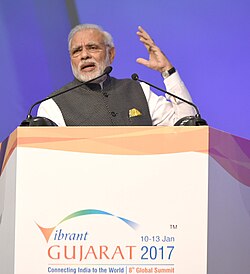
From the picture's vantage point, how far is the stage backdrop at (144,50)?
3.57m

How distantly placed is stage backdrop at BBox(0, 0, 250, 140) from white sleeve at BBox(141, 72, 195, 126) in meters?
0.41

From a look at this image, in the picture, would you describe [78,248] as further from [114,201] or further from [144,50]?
[144,50]

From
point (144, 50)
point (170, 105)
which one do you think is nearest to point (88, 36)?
point (170, 105)

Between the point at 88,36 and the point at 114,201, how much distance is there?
4.05 ft

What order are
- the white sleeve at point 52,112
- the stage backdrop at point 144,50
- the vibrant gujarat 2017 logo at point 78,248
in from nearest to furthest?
the vibrant gujarat 2017 logo at point 78,248, the white sleeve at point 52,112, the stage backdrop at point 144,50

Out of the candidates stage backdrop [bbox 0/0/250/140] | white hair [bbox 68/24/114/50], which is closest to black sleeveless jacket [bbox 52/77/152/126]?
white hair [bbox 68/24/114/50]

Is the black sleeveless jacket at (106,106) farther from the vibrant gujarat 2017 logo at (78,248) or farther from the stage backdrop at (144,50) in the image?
the vibrant gujarat 2017 logo at (78,248)

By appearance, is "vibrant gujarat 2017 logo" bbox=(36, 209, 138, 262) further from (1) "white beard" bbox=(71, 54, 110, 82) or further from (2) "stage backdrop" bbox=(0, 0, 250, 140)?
(2) "stage backdrop" bbox=(0, 0, 250, 140)

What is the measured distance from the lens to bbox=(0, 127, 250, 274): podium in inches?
79.4

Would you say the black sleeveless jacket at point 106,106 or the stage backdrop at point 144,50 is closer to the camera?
the black sleeveless jacket at point 106,106

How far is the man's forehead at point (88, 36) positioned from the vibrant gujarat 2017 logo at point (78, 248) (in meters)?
1.23

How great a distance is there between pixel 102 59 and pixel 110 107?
21 centimetres

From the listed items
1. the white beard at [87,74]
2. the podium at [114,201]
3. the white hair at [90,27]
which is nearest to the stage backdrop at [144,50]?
the white hair at [90,27]

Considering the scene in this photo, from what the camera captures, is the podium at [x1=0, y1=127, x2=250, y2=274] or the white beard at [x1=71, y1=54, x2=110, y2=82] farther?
the white beard at [x1=71, y1=54, x2=110, y2=82]
